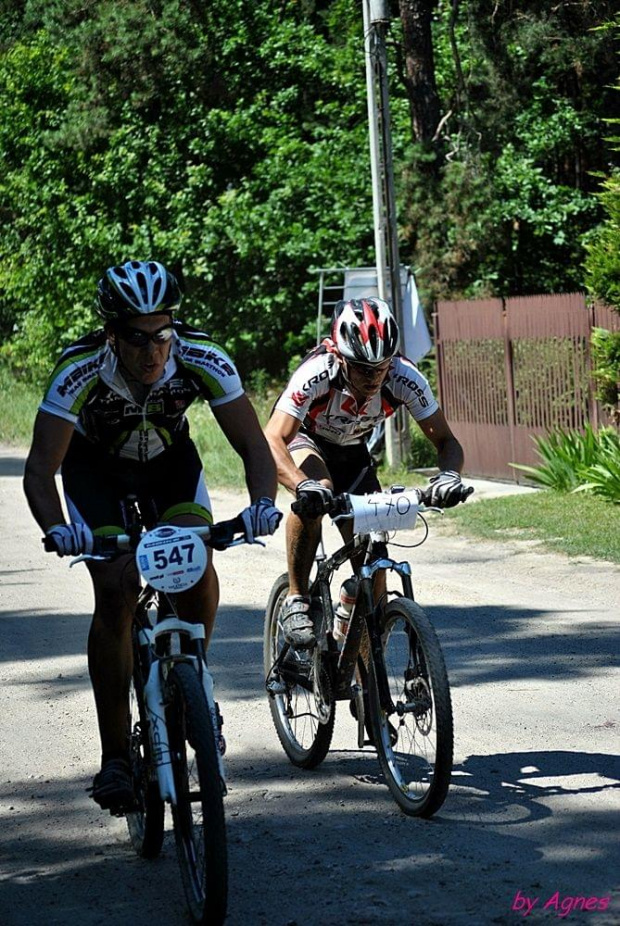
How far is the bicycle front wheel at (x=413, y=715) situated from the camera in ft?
16.2

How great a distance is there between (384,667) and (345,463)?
1113mm

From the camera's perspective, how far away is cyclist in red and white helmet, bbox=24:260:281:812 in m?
4.70

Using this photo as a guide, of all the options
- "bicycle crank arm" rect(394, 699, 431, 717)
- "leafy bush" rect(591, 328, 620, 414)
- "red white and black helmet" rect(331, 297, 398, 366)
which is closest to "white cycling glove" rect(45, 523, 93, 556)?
"bicycle crank arm" rect(394, 699, 431, 717)

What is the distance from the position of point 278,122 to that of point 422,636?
994 inches

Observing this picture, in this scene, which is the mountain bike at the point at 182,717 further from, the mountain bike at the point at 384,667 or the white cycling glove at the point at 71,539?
the mountain bike at the point at 384,667

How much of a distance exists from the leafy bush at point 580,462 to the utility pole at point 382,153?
7.75 feet

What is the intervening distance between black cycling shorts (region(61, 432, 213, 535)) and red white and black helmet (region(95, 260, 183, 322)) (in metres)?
0.57

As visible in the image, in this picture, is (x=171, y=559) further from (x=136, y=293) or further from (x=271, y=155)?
(x=271, y=155)

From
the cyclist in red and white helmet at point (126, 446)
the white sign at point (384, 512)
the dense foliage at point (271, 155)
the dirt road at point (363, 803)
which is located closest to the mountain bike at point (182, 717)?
the cyclist in red and white helmet at point (126, 446)

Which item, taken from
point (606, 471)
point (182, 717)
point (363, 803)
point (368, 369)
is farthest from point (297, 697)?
point (606, 471)

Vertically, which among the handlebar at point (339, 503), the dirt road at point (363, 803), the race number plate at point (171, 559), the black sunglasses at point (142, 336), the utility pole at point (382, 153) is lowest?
the dirt road at point (363, 803)

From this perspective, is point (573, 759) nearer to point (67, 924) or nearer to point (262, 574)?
point (67, 924)

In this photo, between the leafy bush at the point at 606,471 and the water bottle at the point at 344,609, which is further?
the leafy bush at the point at 606,471

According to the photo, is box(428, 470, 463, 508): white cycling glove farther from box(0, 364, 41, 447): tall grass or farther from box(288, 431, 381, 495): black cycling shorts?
box(0, 364, 41, 447): tall grass
